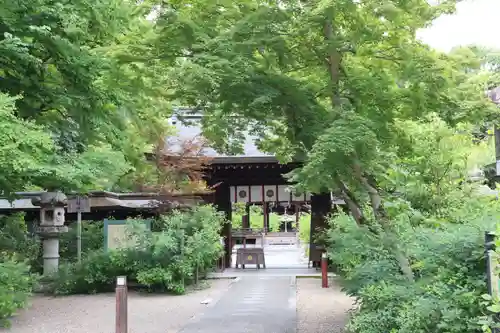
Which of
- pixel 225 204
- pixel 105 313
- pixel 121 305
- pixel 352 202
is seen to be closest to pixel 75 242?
pixel 225 204

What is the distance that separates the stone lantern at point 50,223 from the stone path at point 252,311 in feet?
17.3

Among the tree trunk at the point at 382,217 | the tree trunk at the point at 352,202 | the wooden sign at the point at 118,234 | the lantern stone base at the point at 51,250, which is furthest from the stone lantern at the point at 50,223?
the tree trunk at the point at 382,217

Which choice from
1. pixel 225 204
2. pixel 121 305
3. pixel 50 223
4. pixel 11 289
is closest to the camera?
pixel 121 305

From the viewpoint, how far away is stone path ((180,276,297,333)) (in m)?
8.84

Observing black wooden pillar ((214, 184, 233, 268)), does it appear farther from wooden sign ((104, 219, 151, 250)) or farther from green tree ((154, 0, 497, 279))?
green tree ((154, 0, 497, 279))

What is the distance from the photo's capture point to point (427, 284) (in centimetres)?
512

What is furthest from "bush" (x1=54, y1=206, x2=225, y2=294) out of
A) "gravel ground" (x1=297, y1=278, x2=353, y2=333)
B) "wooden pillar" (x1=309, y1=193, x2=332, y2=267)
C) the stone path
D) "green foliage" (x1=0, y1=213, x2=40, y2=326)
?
"wooden pillar" (x1=309, y1=193, x2=332, y2=267)

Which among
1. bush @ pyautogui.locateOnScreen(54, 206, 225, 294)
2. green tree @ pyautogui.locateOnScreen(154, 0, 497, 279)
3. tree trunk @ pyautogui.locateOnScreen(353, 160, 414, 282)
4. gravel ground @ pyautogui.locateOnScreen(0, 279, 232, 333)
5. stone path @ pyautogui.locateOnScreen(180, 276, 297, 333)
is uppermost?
green tree @ pyautogui.locateOnScreen(154, 0, 497, 279)

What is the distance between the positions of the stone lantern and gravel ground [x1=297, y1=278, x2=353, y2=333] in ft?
23.2

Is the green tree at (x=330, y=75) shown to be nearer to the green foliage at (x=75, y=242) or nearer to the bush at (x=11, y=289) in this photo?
the bush at (x=11, y=289)

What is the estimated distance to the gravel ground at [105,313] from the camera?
952cm

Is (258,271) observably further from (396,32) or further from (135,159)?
(396,32)

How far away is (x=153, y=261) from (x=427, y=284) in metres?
10.0

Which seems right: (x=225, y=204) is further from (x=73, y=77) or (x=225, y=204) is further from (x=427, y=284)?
(x=427, y=284)
